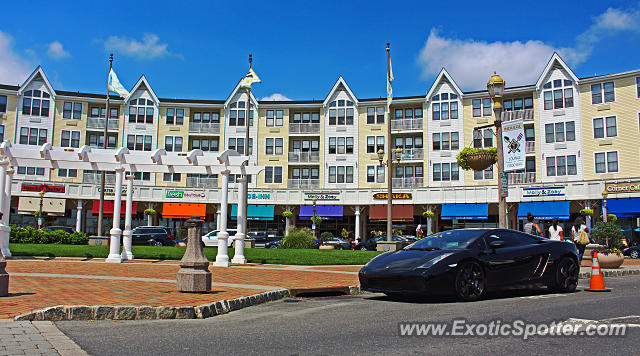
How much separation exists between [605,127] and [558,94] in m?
4.54

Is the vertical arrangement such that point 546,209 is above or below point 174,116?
below

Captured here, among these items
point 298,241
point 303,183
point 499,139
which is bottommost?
point 298,241

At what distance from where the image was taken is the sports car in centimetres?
836

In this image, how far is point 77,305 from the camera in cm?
698

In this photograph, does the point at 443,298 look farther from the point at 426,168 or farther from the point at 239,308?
the point at 426,168

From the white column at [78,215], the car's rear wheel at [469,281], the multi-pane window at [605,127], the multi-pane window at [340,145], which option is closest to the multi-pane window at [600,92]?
the multi-pane window at [605,127]

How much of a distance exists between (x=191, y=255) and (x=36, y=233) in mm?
17934

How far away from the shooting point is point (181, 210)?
47.3 metres

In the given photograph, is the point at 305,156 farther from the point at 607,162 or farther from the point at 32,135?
the point at 607,162

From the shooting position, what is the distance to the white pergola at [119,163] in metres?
17.8

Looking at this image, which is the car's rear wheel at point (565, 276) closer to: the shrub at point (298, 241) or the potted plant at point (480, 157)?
the potted plant at point (480, 157)

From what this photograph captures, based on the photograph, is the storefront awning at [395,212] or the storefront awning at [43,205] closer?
the storefront awning at [43,205]

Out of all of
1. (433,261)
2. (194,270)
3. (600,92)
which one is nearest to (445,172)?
(600,92)

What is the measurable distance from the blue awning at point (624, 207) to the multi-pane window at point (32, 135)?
4685cm
